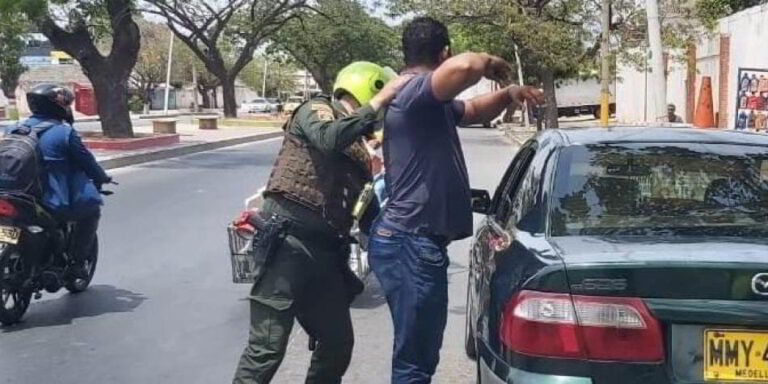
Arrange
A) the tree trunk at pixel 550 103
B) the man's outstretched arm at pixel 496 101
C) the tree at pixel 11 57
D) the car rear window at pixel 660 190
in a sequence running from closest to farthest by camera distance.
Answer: the car rear window at pixel 660 190, the man's outstretched arm at pixel 496 101, the tree trunk at pixel 550 103, the tree at pixel 11 57

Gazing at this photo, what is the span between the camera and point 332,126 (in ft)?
12.2

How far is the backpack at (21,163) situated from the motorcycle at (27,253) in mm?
68

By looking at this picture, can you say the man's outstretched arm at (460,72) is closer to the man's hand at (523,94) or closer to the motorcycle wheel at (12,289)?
the man's hand at (523,94)

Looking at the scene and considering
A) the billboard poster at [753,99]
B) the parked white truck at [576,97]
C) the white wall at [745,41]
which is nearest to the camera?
the billboard poster at [753,99]

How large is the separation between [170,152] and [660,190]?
2254 centimetres

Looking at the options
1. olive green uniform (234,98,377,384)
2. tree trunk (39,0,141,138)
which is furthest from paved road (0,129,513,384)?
tree trunk (39,0,141,138)

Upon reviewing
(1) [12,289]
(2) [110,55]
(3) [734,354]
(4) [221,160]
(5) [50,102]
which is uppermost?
(2) [110,55]

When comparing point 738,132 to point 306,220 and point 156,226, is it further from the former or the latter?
point 156,226

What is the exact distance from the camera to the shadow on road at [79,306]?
22.9 ft

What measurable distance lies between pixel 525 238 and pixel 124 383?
2913 millimetres

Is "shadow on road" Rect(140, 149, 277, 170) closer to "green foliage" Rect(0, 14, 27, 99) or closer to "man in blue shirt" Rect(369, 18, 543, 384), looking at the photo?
"green foliage" Rect(0, 14, 27, 99)

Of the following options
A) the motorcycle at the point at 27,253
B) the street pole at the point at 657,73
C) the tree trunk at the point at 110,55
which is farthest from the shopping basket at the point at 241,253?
the tree trunk at the point at 110,55

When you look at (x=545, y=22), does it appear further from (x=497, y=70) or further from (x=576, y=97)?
(x=576, y=97)

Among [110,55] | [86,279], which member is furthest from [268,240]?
[110,55]
